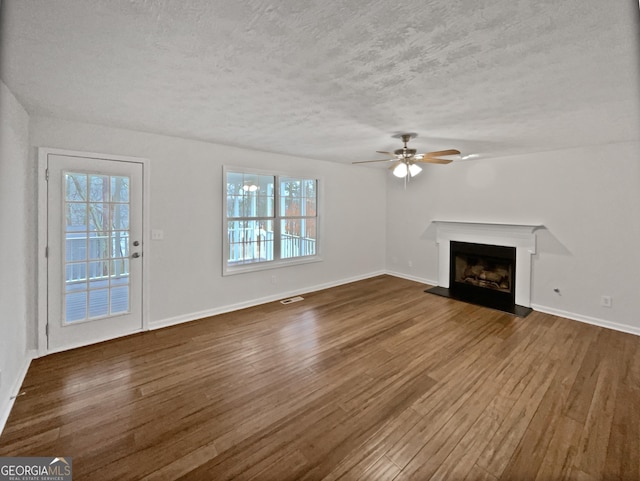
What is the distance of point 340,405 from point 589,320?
12.6 ft

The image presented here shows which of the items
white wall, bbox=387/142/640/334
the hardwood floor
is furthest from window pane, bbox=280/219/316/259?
white wall, bbox=387/142/640/334

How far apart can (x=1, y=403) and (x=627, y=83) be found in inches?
189

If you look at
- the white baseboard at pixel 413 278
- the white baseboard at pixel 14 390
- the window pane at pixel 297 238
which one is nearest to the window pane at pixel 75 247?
the white baseboard at pixel 14 390

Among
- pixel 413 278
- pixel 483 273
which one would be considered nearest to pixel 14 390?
pixel 413 278

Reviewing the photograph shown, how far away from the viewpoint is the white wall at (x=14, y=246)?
2.00m

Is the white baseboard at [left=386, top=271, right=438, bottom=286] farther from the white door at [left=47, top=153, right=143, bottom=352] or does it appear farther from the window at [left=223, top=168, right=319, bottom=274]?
the white door at [left=47, top=153, right=143, bottom=352]

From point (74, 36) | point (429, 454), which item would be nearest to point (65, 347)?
point (74, 36)

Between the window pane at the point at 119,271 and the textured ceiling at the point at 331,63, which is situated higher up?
the textured ceiling at the point at 331,63

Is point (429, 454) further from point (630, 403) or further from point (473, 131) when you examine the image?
point (473, 131)

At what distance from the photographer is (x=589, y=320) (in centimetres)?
379

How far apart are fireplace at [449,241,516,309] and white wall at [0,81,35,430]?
533cm

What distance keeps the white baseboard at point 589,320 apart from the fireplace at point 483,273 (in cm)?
39

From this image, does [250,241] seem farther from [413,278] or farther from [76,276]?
[413,278]

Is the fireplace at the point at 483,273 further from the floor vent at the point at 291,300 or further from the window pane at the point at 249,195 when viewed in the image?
the window pane at the point at 249,195
